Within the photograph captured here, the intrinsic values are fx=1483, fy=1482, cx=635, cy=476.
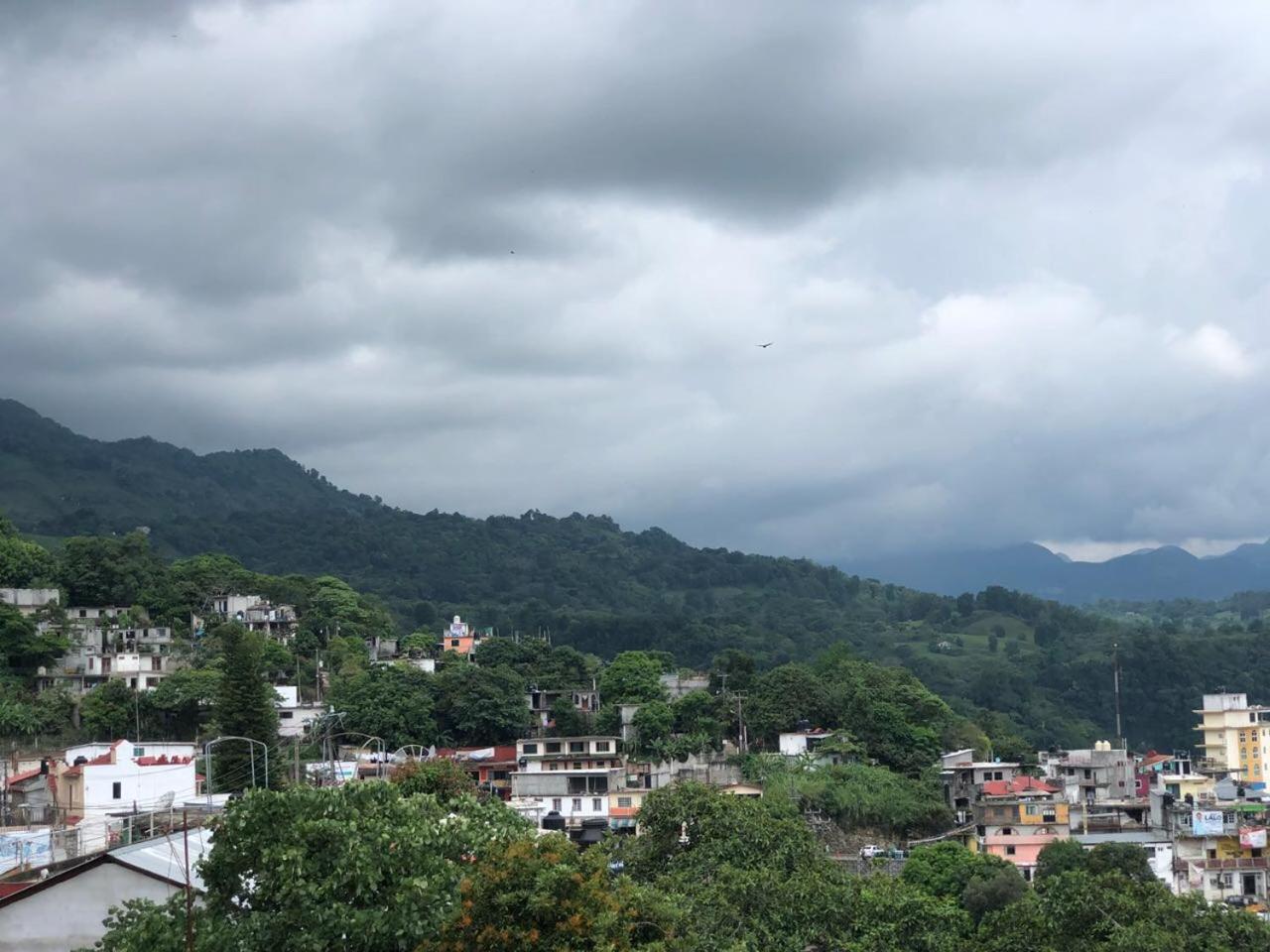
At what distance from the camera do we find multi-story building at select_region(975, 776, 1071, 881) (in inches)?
1767

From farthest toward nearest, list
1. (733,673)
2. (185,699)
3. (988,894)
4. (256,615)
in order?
(256,615) → (733,673) → (185,699) → (988,894)

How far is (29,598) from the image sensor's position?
6162 cm

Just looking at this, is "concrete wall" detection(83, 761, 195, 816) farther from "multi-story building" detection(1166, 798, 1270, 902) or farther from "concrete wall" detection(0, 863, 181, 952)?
"multi-story building" detection(1166, 798, 1270, 902)

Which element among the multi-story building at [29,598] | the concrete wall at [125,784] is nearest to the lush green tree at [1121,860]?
the concrete wall at [125,784]

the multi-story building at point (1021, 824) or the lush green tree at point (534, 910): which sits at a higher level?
the lush green tree at point (534, 910)

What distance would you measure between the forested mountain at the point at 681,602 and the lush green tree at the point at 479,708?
37661mm

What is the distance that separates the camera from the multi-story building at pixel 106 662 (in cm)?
5525

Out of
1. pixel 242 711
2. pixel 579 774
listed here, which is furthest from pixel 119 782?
pixel 579 774

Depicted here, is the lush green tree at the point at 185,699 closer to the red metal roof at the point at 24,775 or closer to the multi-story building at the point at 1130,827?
the red metal roof at the point at 24,775

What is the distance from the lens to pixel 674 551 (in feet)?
574

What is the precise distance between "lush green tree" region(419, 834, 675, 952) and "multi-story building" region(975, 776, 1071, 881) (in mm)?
30070

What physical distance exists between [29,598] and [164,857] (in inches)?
1800

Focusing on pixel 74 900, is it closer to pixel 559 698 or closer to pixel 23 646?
pixel 559 698

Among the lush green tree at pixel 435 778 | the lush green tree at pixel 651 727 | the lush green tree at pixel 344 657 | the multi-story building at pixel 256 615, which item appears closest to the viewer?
the lush green tree at pixel 435 778
